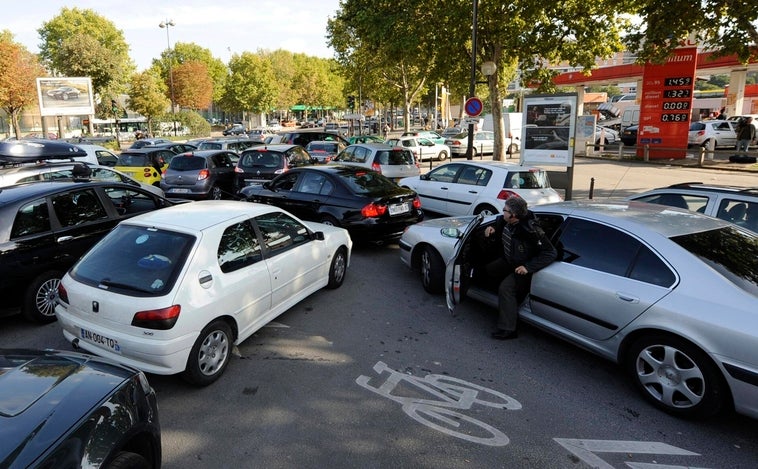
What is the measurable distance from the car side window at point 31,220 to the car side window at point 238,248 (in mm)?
2652

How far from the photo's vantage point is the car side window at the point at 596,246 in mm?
4262

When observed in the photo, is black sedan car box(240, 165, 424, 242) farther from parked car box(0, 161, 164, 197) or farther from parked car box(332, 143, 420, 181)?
parked car box(332, 143, 420, 181)

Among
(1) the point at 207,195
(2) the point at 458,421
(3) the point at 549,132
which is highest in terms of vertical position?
(3) the point at 549,132

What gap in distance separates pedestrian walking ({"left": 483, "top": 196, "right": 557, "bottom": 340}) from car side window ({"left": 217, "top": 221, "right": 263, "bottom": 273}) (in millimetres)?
2562

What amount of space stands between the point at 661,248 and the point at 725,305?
70cm

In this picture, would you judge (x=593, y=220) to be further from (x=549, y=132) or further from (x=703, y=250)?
(x=549, y=132)

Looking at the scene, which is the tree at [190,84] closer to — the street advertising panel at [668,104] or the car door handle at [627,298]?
the street advertising panel at [668,104]

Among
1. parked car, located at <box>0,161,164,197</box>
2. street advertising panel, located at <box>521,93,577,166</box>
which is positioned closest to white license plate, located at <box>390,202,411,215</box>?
parked car, located at <box>0,161,164,197</box>

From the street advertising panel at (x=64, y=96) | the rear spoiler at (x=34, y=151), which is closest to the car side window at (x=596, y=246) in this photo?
→ the rear spoiler at (x=34, y=151)

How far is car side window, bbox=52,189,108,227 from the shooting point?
5.94m

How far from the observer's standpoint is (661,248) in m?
4.04

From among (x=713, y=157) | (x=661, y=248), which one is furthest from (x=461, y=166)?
(x=713, y=157)

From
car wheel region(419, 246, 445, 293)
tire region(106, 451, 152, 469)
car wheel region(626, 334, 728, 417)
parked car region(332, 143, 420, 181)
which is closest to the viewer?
tire region(106, 451, 152, 469)

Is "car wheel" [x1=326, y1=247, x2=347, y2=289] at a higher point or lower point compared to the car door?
lower
